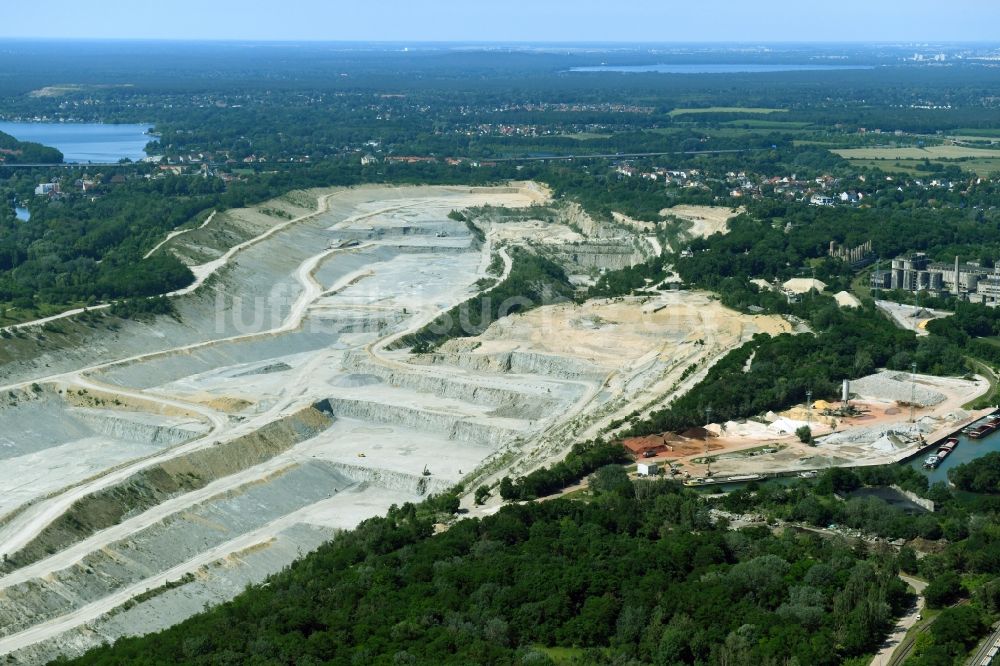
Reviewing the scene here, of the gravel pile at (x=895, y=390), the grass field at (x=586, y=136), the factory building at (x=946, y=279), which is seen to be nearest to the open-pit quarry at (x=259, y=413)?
the gravel pile at (x=895, y=390)

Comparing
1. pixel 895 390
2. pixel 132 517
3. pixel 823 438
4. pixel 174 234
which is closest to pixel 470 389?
pixel 823 438

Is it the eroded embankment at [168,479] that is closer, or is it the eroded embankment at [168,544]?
the eroded embankment at [168,544]

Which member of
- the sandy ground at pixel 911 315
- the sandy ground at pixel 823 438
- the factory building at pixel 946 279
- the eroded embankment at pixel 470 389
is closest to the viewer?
the sandy ground at pixel 823 438

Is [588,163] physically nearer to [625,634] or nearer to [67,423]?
[67,423]

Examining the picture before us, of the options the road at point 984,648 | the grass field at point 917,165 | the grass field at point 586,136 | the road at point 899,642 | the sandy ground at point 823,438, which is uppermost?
the road at point 984,648

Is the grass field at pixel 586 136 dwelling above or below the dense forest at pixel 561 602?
below

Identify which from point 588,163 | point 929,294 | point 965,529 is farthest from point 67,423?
point 588,163

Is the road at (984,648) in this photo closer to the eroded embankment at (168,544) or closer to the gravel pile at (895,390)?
the eroded embankment at (168,544)
